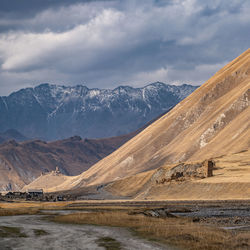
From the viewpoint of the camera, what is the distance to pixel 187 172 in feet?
446

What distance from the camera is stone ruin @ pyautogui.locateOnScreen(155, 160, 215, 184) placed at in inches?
5108

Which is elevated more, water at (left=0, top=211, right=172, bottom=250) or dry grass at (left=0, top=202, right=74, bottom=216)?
water at (left=0, top=211, right=172, bottom=250)

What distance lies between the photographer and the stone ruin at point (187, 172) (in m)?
130

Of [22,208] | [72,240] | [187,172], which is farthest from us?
[187,172]

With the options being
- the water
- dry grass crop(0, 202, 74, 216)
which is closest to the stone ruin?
A: dry grass crop(0, 202, 74, 216)

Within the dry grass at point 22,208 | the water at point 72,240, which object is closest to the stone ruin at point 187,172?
the dry grass at point 22,208

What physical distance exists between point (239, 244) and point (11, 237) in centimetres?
1467

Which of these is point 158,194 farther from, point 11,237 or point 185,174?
point 11,237

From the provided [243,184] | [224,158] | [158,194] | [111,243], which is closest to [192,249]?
[111,243]

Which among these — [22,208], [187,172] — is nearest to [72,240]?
[22,208]

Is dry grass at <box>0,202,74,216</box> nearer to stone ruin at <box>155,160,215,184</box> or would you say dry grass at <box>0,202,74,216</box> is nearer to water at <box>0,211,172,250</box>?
water at <box>0,211,172,250</box>

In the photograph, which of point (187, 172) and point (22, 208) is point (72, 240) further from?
point (187, 172)

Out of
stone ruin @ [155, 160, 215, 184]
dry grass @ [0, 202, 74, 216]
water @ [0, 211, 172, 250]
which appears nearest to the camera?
water @ [0, 211, 172, 250]

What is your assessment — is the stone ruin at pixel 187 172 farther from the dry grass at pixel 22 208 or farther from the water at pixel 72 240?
the water at pixel 72 240
